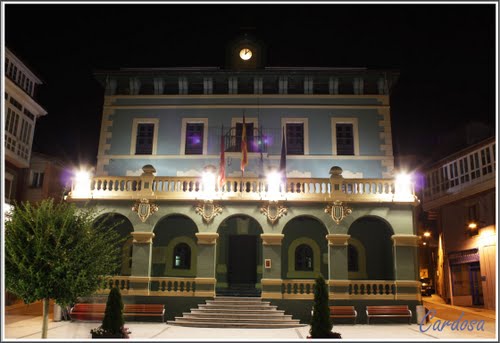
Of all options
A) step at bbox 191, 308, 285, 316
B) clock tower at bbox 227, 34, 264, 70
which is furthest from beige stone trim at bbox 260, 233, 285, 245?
clock tower at bbox 227, 34, 264, 70

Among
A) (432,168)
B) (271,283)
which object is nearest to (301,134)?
(271,283)

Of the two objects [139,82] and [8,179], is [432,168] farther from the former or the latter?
[8,179]

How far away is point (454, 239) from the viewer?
2889 centimetres

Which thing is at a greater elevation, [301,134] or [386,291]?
[301,134]

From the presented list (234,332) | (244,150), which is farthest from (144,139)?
(234,332)

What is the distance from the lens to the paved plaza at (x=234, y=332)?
16156 mm

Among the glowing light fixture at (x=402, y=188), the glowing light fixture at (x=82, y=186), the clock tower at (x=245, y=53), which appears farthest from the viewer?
the clock tower at (x=245, y=53)

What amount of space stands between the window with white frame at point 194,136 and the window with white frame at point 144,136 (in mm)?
1536

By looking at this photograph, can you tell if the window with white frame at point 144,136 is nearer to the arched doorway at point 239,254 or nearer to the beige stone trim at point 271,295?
the arched doorway at point 239,254

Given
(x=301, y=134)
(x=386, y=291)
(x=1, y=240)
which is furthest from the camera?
(x=301, y=134)

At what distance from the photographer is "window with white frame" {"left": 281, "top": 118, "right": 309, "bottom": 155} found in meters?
24.8

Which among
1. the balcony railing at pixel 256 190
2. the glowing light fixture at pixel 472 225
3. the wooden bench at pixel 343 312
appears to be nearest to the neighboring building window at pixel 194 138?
the balcony railing at pixel 256 190

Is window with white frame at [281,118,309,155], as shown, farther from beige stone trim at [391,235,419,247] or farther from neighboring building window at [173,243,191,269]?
neighboring building window at [173,243,191,269]

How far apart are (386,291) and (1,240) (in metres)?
15.5
